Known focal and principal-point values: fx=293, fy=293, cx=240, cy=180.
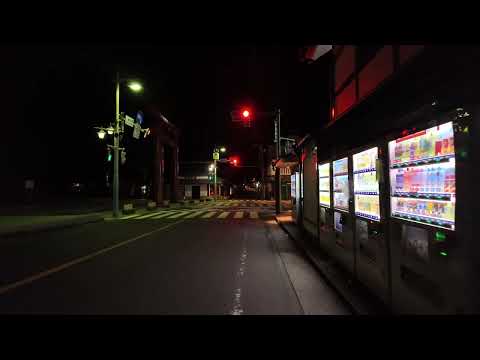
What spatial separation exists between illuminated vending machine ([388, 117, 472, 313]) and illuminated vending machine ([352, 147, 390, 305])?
10.0 inches

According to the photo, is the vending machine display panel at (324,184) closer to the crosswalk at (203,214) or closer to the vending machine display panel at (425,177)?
the vending machine display panel at (425,177)

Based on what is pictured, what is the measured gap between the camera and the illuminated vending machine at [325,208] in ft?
23.7

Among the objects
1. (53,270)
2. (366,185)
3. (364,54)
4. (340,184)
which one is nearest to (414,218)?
(366,185)

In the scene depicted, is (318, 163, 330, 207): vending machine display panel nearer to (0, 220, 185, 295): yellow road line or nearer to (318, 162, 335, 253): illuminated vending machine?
(318, 162, 335, 253): illuminated vending machine

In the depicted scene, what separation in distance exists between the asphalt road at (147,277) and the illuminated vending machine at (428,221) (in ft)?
4.12

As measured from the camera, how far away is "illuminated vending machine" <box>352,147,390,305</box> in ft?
13.8

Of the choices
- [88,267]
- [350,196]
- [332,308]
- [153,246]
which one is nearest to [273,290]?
[332,308]

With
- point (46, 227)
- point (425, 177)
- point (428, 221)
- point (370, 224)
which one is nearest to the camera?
point (428, 221)

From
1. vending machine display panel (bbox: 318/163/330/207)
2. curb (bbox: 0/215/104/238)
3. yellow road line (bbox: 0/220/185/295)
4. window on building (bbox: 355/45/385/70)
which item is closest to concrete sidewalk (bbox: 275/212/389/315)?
vending machine display panel (bbox: 318/163/330/207)

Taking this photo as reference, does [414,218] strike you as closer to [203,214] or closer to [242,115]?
[242,115]

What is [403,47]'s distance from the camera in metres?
4.79

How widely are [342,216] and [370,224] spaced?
1495mm

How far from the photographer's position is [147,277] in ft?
20.0

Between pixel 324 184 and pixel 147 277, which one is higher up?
pixel 324 184
